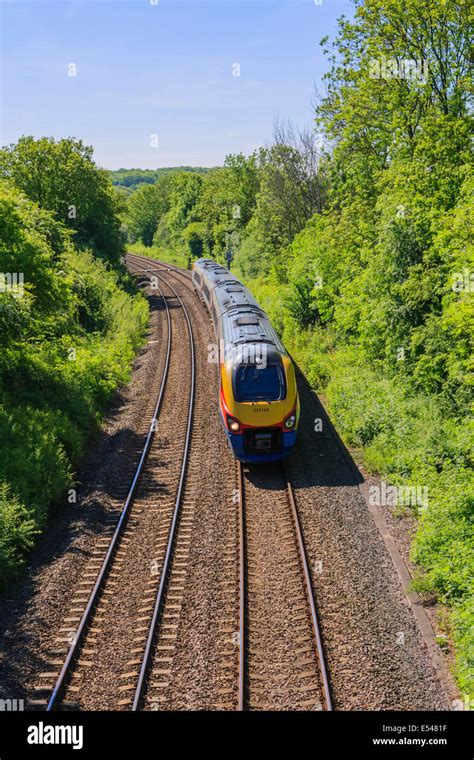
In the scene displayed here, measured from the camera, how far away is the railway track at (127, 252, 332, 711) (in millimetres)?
8227

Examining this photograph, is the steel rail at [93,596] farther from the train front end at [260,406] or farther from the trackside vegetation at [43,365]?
the train front end at [260,406]

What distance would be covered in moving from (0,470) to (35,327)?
558 centimetres

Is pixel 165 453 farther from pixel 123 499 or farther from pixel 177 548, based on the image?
pixel 177 548

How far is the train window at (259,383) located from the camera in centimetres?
1435

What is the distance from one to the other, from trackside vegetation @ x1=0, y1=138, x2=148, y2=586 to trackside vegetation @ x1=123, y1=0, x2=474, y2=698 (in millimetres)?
7875

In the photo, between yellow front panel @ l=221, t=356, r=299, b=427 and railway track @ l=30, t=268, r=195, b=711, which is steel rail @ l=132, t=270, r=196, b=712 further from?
yellow front panel @ l=221, t=356, r=299, b=427

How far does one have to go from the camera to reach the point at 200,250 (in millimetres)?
64188

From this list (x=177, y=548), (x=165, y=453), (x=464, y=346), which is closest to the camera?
(x=177, y=548)

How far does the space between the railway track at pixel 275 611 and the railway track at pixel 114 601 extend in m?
1.46

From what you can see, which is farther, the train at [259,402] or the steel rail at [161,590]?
the train at [259,402]

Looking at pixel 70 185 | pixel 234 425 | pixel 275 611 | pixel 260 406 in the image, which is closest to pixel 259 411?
pixel 260 406

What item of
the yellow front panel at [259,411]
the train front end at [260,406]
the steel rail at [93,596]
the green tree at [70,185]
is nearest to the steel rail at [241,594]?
the train front end at [260,406]

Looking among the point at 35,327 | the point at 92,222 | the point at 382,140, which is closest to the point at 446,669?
the point at 35,327

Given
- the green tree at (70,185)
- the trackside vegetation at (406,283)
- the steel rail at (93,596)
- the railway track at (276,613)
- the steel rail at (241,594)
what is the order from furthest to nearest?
the green tree at (70,185)
the trackside vegetation at (406,283)
the steel rail at (93,596)
the railway track at (276,613)
the steel rail at (241,594)
